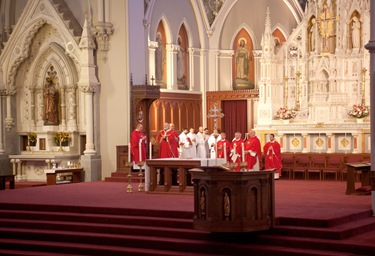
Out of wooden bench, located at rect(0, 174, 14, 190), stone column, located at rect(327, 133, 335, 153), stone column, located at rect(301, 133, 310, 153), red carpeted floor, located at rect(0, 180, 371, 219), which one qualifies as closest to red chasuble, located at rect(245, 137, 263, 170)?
red carpeted floor, located at rect(0, 180, 371, 219)

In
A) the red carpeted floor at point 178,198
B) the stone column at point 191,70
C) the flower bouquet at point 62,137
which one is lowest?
the red carpeted floor at point 178,198

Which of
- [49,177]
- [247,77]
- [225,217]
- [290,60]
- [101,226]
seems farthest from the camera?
[247,77]

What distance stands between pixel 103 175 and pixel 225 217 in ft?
36.0

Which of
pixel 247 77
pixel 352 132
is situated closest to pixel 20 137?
pixel 247 77

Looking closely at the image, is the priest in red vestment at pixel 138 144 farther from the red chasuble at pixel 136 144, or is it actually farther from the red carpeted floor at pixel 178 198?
the red carpeted floor at pixel 178 198

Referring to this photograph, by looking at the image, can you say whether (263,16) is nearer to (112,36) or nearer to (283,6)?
(283,6)

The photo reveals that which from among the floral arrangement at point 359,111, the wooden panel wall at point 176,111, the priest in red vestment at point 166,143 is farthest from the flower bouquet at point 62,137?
the floral arrangement at point 359,111

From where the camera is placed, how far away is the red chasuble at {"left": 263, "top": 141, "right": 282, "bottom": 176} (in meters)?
20.5

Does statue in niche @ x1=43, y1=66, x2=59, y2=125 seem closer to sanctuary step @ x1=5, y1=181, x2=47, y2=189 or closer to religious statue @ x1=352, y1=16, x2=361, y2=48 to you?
sanctuary step @ x1=5, y1=181, x2=47, y2=189

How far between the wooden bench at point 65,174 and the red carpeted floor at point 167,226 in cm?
433

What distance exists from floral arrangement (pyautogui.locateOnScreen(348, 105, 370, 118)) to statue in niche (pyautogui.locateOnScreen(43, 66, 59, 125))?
869cm

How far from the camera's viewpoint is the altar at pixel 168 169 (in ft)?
54.6

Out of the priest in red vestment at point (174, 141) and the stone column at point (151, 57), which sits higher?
the stone column at point (151, 57)

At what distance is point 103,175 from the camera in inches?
868
